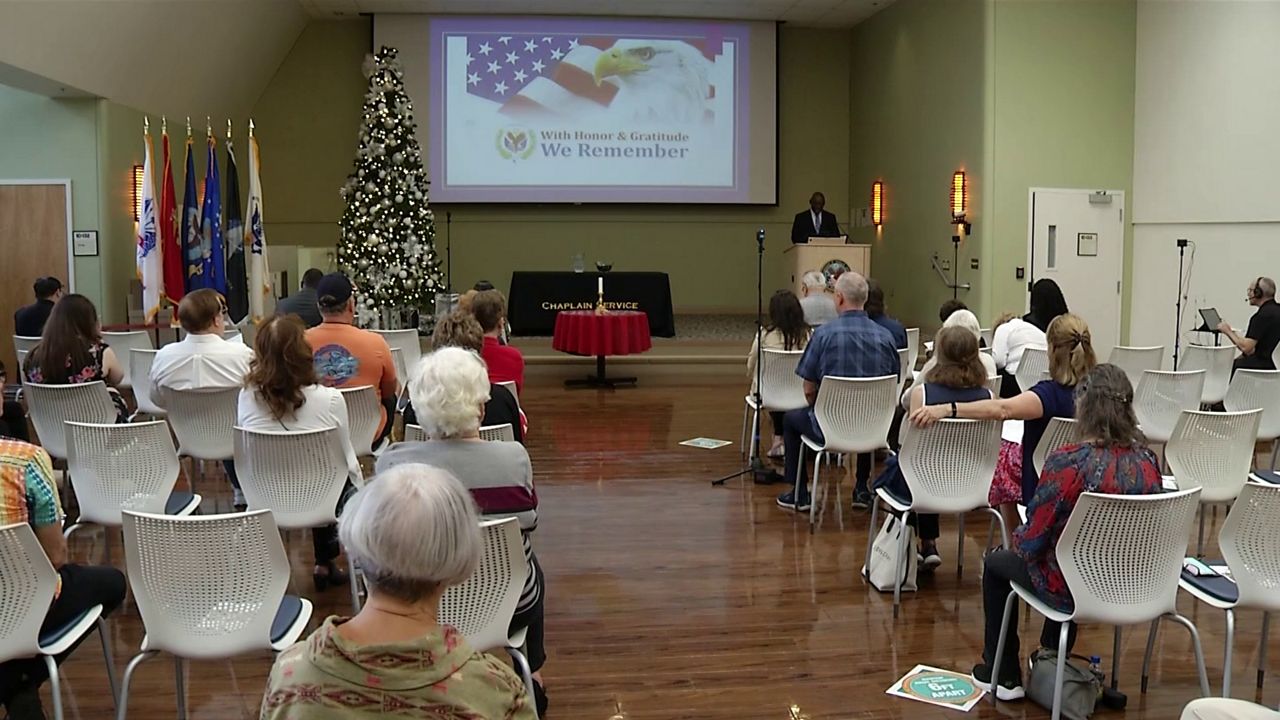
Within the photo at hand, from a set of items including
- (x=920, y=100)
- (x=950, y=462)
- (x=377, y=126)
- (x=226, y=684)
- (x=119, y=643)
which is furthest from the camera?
(x=920, y=100)

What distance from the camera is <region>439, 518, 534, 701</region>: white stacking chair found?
3080 mm

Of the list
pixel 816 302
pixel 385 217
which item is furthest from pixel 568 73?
pixel 816 302

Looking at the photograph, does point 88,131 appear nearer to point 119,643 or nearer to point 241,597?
point 119,643

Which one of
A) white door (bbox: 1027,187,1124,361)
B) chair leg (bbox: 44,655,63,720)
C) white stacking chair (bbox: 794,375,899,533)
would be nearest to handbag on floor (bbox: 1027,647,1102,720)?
white stacking chair (bbox: 794,375,899,533)

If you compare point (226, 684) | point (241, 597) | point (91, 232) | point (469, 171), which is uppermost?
point (469, 171)

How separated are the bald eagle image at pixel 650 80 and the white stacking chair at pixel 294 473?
11274mm

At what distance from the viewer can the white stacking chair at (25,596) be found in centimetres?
287

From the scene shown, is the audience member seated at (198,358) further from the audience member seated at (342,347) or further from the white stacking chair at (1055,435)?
the white stacking chair at (1055,435)

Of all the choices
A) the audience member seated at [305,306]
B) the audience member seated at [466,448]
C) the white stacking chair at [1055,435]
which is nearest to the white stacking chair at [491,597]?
the audience member seated at [466,448]

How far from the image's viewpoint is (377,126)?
12.8 m

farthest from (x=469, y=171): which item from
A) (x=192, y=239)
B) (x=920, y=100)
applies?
(x=920, y=100)

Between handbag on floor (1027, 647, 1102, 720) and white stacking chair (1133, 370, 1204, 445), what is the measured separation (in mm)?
3093

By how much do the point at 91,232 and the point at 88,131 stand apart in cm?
98

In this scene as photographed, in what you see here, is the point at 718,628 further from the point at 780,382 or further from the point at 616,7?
the point at 616,7
